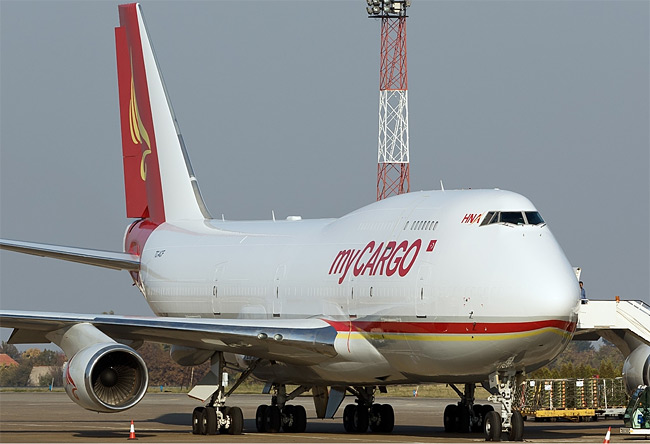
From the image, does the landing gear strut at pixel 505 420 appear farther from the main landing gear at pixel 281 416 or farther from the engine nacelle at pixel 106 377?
the main landing gear at pixel 281 416

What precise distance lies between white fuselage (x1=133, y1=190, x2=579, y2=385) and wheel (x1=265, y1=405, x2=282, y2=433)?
39.2 inches

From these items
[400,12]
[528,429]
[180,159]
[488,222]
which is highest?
[400,12]

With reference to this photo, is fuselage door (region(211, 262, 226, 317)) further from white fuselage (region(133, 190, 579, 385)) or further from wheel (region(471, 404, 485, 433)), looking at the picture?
wheel (region(471, 404, 485, 433))

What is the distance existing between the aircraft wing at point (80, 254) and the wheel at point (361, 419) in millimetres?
9050

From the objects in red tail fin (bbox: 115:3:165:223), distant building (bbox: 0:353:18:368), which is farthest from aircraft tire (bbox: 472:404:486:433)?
distant building (bbox: 0:353:18:368)

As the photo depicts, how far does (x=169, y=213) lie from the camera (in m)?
40.6

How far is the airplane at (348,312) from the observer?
2594cm

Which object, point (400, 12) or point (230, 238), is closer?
point (230, 238)

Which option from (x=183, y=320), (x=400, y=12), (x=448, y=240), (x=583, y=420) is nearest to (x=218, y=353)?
(x=183, y=320)

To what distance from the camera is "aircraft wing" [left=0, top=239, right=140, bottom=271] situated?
118 feet

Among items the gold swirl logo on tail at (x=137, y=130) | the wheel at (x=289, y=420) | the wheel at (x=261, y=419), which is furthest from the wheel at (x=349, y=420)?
the gold swirl logo on tail at (x=137, y=130)

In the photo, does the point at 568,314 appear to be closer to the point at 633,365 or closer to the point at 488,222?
the point at 488,222

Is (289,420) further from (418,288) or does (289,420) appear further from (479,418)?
(418,288)

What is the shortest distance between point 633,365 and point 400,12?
63.4ft
